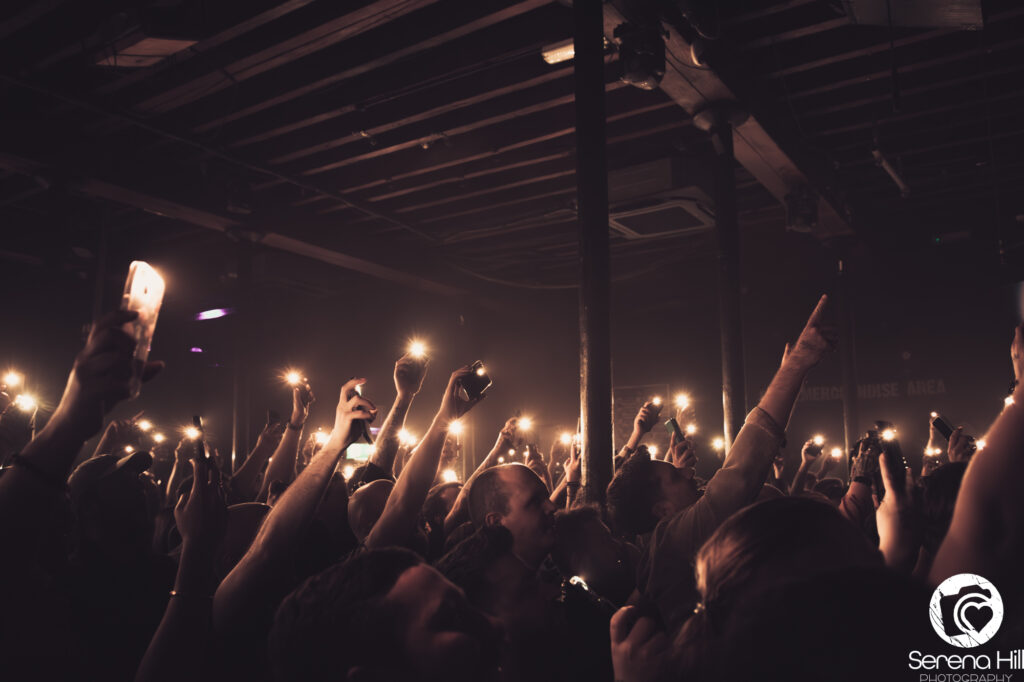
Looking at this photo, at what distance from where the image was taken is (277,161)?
26.8 ft

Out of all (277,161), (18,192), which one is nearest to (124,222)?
(18,192)

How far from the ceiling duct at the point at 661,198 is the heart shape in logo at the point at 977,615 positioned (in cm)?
566

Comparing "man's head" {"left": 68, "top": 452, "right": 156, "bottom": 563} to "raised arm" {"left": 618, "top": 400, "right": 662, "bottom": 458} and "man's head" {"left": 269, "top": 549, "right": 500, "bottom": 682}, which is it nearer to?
"man's head" {"left": 269, "top": 549, "right": 500, "bottom": 682}

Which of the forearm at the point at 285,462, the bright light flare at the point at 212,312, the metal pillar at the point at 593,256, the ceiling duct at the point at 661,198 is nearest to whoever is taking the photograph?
the metal pillar at the point at 593,256

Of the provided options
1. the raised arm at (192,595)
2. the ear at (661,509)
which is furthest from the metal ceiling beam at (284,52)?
the raised arm at (192,595)

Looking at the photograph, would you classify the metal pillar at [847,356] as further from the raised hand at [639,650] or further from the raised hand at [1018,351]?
the raised hand at [639,650]

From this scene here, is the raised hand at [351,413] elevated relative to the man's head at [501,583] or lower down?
elevated

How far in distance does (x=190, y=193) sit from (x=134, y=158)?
0.70 meters

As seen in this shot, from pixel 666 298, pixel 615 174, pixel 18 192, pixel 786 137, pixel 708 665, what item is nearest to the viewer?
pixel 708 665

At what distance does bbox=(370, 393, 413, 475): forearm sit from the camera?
3906 mm

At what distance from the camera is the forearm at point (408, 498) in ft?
9.25

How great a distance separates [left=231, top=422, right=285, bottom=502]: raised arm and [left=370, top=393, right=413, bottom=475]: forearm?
1.23 metres

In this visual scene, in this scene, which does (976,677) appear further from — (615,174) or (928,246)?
(928,246)

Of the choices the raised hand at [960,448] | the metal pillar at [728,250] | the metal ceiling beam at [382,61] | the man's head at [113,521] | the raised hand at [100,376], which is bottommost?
the man's head at [113,521]
